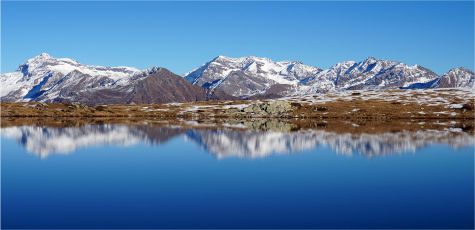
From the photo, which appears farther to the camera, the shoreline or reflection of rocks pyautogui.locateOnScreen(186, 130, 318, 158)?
the shoreline

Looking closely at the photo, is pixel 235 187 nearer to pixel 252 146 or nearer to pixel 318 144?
Answer: pixel 252 146

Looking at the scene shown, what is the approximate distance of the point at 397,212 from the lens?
27000 mm

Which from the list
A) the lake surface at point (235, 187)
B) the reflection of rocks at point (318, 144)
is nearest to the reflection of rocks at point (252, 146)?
the reflection of rocks at point (318, 144)

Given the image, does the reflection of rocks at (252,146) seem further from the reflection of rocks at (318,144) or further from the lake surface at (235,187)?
the lake surface at (235,187)

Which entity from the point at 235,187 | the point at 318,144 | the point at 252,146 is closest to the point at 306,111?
the point at 318,144

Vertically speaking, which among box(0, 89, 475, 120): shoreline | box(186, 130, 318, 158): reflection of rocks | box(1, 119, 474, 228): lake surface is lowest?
box(1, 119, 474, 228): lake surface

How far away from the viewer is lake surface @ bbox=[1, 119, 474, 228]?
25.3 meters

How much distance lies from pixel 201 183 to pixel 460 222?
16804 mm

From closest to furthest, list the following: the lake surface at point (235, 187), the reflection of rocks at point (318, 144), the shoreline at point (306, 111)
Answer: the lake surface at point (235, 187), the reflection of rocks at point (318, 144), the shoreline at point (306, 111)

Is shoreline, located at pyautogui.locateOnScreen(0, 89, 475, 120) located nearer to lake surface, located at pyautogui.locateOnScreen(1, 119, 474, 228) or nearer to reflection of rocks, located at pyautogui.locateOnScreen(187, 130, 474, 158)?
reflection of rocks, located at pyautogui.locateOnScreen(187, 130, 474, 158)

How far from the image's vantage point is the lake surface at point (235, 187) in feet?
83.0

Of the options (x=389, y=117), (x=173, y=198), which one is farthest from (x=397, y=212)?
(x=389, y=117)

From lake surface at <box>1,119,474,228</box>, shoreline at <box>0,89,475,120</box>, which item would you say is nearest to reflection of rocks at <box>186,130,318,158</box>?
lake surface at <box>1,119,474,228</box>

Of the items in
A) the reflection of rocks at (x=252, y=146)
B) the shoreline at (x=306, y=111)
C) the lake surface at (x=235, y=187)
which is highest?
the shoreline at (x=306, y=111)
